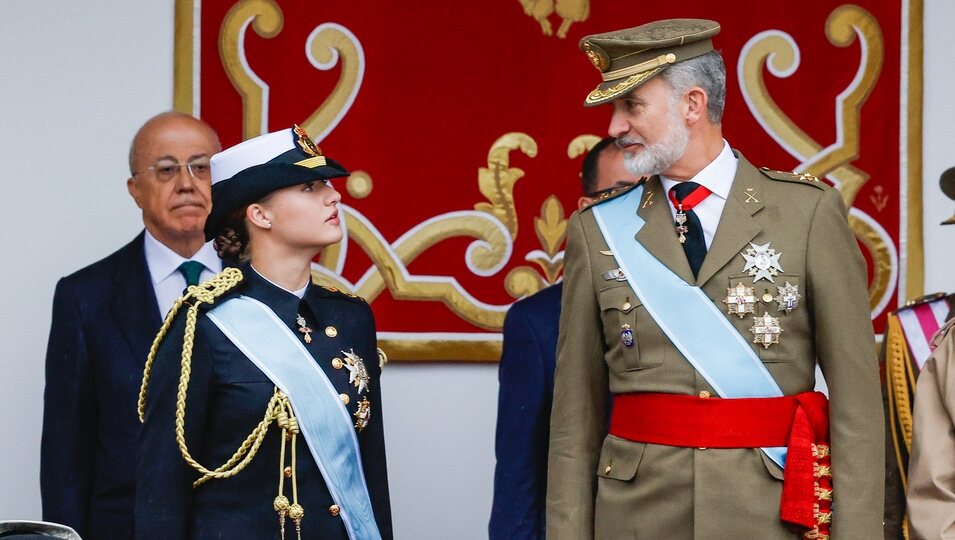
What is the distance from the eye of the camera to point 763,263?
2850 mm

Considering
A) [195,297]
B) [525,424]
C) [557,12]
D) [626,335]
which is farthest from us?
[557,12]

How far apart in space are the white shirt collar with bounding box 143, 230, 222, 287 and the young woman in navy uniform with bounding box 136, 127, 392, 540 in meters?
0.84

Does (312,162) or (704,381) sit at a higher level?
(312,162)

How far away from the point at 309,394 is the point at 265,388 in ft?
0.30

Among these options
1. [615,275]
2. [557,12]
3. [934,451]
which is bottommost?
[934,451]

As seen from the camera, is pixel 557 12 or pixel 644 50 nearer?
pixel 644 50

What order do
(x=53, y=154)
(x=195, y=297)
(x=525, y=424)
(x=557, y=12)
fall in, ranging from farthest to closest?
(x=557, y=12)
(x=53, y=154)
(x=525, y=424)
(x=195, y=297)

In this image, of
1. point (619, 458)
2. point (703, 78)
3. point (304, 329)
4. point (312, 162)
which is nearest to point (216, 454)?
point (304, 329)

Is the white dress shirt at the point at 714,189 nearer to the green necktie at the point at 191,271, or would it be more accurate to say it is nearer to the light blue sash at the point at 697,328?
the light blue sash at the point at 697,328

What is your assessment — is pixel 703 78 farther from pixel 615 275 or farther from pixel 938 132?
pixel 938 132

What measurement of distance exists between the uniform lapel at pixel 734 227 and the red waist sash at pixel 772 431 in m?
0.25

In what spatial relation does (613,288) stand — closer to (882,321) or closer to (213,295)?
(213,295)

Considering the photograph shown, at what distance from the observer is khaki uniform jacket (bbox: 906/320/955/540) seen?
3135mm

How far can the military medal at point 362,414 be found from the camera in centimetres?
309
